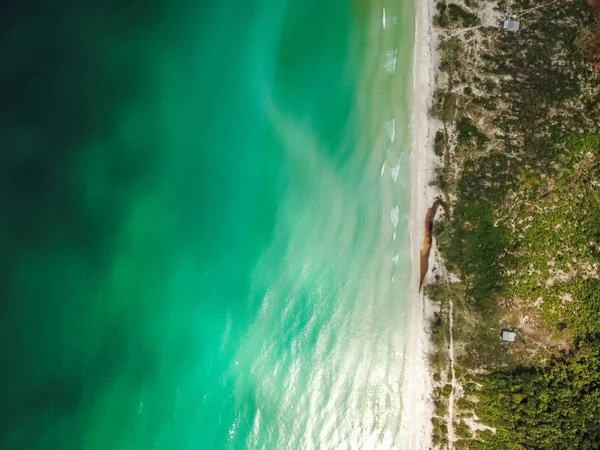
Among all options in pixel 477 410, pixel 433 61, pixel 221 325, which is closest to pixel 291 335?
pixel 221 325

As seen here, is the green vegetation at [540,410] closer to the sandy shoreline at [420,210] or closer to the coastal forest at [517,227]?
the coastal forest at [517,227]

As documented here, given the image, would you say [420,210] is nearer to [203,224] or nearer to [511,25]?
[511,25]

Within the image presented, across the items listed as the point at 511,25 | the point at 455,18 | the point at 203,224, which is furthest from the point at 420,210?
the point at 203,224

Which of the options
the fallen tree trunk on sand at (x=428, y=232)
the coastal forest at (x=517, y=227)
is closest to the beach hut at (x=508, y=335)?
the coastal forest at (x=517, y=227)

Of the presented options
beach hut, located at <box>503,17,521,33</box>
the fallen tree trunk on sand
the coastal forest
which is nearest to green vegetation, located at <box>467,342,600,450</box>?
the coastal forest

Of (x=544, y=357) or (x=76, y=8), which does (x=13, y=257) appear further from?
(x=544, y=357)

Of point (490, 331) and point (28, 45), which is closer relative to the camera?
point (490, 331)

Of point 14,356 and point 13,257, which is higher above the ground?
point 13,257
